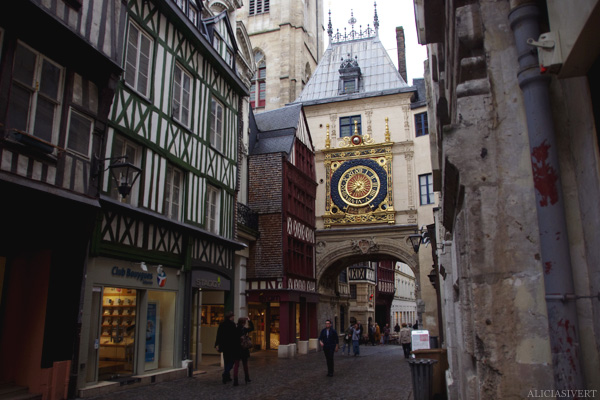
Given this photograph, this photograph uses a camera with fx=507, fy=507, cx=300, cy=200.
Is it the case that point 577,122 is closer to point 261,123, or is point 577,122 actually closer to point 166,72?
point 166,72

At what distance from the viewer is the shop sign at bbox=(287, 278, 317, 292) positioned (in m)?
19.8

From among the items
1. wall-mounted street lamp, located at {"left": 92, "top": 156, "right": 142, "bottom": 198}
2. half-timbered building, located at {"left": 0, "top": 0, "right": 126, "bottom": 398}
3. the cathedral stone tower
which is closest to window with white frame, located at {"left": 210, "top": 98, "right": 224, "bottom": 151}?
wall-mounted street lamp, located at {"left": 92, "top": 156, "right": 142, "bottom": 198}

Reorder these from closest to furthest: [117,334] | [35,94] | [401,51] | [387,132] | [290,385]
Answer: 1. [35,94]
2. [117,334]
3. [290,385]
4. [387,132]
5. [401,51]

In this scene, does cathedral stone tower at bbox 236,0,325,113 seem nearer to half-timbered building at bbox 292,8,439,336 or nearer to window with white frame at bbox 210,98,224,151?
half-timbered building at bbox 292,8,439,336

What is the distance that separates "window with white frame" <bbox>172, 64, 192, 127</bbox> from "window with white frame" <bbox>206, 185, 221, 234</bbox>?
2.08 m

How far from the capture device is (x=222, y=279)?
1357 centimetres

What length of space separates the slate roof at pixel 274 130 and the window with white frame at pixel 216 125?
5895 mm

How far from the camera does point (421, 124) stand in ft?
82.7

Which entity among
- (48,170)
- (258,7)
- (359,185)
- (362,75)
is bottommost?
(48,170)

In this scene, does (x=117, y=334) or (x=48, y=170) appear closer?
(x=48, y=170)

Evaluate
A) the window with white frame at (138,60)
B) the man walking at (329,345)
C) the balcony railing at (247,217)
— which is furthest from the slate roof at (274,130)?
the window with white frame at (138,60)

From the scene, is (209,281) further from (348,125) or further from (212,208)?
(348,125)

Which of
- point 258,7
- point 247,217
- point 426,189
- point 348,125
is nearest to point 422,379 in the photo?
point 247,217

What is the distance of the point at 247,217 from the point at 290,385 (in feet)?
29.0
